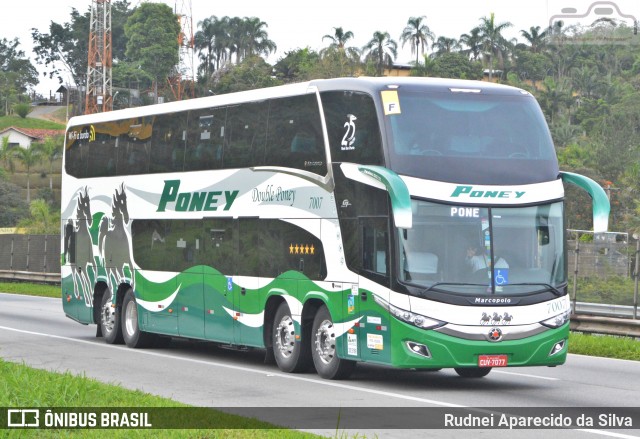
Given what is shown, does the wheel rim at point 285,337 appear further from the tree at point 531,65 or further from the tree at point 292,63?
the tree at point 531,65

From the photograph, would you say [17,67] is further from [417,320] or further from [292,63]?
[417,320]

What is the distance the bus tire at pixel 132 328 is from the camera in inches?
947

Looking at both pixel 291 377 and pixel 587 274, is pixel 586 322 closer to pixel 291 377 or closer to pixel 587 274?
pixel 587 274

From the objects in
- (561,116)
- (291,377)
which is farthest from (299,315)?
(561,116)

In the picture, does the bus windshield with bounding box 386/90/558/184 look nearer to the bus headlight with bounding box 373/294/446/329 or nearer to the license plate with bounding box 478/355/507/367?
the bus headlight with bounding box 373/294/446/329

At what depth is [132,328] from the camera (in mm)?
24375

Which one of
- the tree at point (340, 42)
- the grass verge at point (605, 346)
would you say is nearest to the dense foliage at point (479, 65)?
the tree at point (340, 42)

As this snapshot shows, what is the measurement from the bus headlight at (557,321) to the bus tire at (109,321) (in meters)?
10.3

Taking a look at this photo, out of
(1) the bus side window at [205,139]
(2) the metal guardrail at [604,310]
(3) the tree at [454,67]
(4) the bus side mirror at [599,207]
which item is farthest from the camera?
(3) the tree at [454,67]

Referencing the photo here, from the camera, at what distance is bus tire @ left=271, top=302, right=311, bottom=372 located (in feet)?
61.6

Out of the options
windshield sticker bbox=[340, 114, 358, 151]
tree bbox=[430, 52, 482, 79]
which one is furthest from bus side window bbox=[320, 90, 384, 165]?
tree bbox=[430, 52, 482, 79]

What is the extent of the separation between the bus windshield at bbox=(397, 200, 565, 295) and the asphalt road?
54.6 inches

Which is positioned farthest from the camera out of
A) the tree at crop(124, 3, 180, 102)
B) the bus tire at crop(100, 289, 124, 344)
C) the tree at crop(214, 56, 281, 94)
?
the tree at crop(124, 3, 180, 102)

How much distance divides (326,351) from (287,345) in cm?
113
